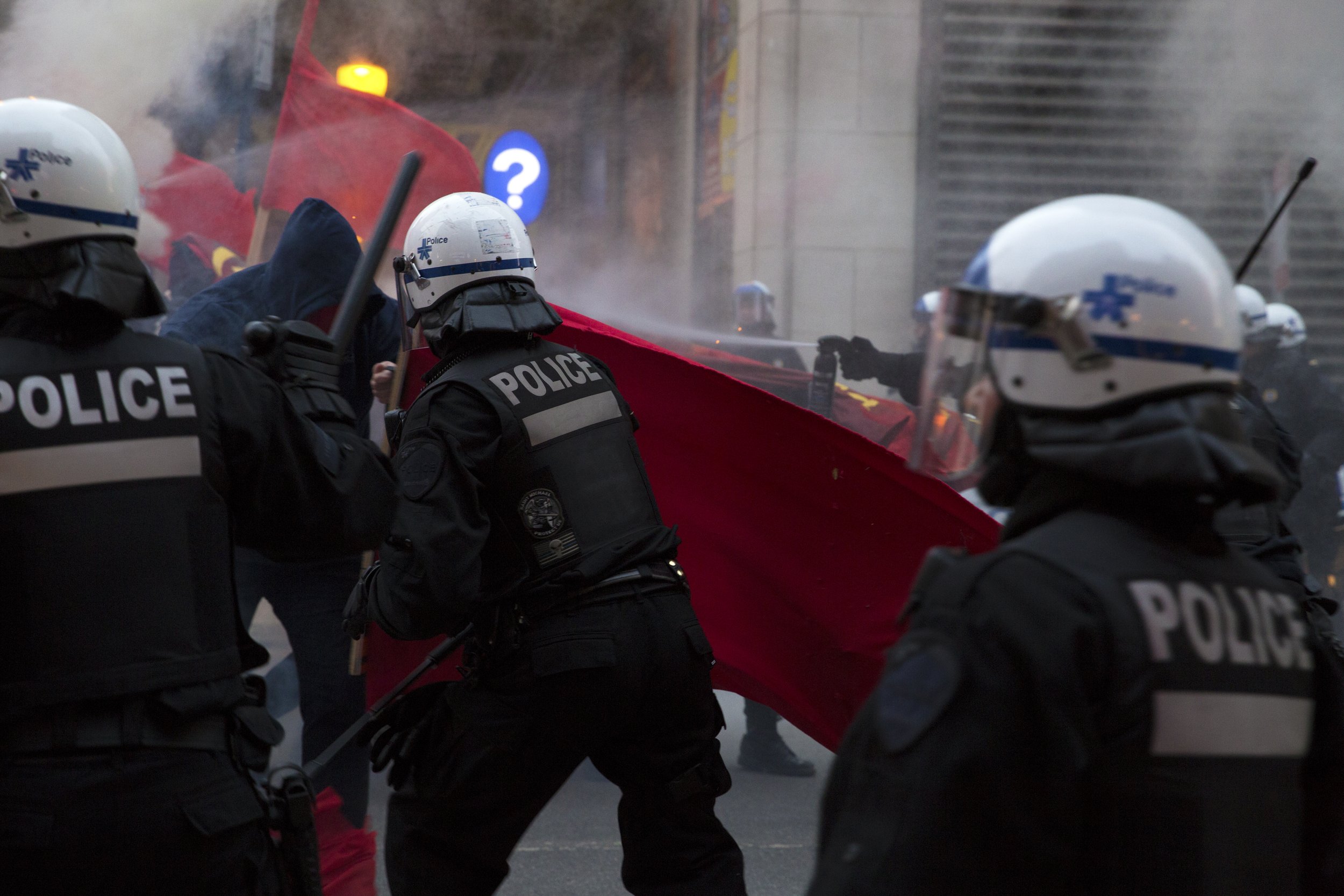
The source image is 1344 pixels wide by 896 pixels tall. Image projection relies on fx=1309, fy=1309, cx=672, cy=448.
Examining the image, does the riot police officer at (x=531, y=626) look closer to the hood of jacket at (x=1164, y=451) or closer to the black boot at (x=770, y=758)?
the hood of jacket at (x=1164, y=451)

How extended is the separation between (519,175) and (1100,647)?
10013 millimetres

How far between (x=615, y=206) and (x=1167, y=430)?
11471 millimetres

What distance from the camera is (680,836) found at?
2.70m

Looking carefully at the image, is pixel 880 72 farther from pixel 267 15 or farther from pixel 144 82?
pixel 144 82

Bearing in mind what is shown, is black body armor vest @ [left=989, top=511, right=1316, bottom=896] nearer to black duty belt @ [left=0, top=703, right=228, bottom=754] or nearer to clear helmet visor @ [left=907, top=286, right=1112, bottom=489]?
clear helmet visor @ [left=907, top=286, right=1112, bottom=489]

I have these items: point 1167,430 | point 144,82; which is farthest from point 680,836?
point 144,82

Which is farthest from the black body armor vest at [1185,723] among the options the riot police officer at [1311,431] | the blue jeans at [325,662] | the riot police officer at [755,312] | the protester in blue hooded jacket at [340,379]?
the riot police officer at [755,312]

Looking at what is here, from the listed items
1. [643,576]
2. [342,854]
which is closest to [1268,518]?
[643,576]

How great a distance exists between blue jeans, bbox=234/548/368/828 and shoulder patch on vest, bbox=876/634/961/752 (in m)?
2.59

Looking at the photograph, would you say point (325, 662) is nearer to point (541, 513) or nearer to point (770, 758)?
point (541, 513)

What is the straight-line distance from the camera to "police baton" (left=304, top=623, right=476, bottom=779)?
9.45 ft

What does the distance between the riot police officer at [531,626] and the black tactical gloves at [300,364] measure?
413mm

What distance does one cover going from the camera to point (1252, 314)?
543 cm

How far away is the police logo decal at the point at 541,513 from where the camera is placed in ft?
8.76
